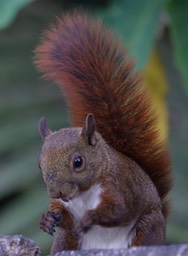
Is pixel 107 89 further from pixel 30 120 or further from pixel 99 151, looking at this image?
pixel 30 120

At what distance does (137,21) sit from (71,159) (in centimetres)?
212

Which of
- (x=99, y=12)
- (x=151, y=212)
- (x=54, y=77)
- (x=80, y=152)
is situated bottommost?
(x=151, y=212)

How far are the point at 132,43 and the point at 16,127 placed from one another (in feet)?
3.81

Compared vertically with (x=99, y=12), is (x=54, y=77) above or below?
below

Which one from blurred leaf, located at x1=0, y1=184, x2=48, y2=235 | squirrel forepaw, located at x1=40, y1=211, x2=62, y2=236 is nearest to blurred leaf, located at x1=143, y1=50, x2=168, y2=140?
blurred leaf, located at x1=0, y1=184, x2=48, y2=235

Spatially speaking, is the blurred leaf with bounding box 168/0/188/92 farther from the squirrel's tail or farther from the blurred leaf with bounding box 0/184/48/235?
the squirrel's tail

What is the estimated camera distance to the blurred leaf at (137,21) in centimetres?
476

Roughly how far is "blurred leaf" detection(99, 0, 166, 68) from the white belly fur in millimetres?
1747

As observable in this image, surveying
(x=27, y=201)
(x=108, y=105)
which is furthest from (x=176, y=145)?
(x=108, y=105)

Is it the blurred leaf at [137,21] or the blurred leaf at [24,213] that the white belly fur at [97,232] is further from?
the blurred leaf at [24,213]

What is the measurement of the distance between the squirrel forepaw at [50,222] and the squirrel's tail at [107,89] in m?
0.36

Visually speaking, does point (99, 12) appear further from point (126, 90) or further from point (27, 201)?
point (126, 90)

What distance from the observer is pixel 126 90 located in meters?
3.18

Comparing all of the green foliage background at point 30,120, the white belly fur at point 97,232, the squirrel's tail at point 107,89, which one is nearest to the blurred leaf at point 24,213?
the green foliage background at point 30,120
